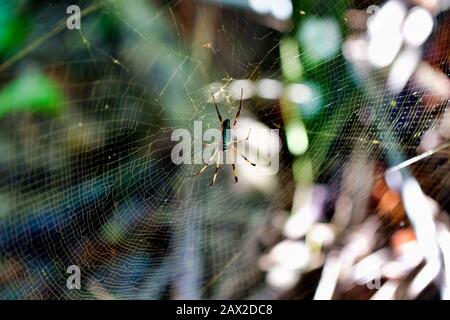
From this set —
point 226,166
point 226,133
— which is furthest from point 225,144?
point 226,166

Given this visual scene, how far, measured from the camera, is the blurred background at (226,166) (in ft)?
4.83

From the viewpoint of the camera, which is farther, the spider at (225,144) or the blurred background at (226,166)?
the spider at (225,144)

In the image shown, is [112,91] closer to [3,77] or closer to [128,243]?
[3,77]

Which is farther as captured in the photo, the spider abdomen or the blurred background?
the spider abdomen

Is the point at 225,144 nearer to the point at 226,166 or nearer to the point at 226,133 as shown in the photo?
the point at 226,133

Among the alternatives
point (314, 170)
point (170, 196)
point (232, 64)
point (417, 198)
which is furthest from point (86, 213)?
point (417, 198)

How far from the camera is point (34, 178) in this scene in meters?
1.51

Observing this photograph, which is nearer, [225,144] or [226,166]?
[225,144]

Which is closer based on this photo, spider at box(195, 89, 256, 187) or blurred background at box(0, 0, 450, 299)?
blurred background at box(0, 0, 450, 299)

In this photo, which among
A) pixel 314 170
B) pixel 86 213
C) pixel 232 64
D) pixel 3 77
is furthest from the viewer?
pixel 314 170

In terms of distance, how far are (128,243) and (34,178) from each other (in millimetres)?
536

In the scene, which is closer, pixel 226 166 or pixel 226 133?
pixel 226 133

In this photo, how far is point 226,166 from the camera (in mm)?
2115

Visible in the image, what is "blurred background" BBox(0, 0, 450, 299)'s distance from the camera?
147 centimetres
